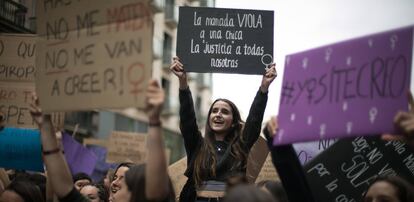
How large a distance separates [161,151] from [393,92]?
1.03 meters

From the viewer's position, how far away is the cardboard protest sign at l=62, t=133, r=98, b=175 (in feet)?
22.9

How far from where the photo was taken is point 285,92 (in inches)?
124

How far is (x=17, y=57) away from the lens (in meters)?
5.43

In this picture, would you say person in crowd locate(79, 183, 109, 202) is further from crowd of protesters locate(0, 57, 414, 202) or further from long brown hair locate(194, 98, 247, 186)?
long brown hair locate(194, 98, 247, 186)

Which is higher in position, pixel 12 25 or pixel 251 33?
pixel 12 25

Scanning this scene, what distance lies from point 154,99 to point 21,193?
1577mm

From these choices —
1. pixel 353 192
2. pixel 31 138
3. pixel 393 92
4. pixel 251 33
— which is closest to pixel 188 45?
pixel 251 33

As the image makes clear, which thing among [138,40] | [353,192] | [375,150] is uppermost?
[138,40]

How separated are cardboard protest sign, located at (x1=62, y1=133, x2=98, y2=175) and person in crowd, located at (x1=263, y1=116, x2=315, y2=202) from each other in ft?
13.4

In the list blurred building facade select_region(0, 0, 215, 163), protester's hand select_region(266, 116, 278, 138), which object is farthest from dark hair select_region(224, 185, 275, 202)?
blurred building facade select_region(0, 0, 215, 163)

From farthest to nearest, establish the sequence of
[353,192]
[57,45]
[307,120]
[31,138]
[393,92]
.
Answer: [31,138] < [353,192] < [57,45] < [307,120] < [393,92]

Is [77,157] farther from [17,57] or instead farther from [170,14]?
[170,14]

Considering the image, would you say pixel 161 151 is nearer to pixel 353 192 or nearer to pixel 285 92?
pixel 285 92

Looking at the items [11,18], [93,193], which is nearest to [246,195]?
[93,193]
